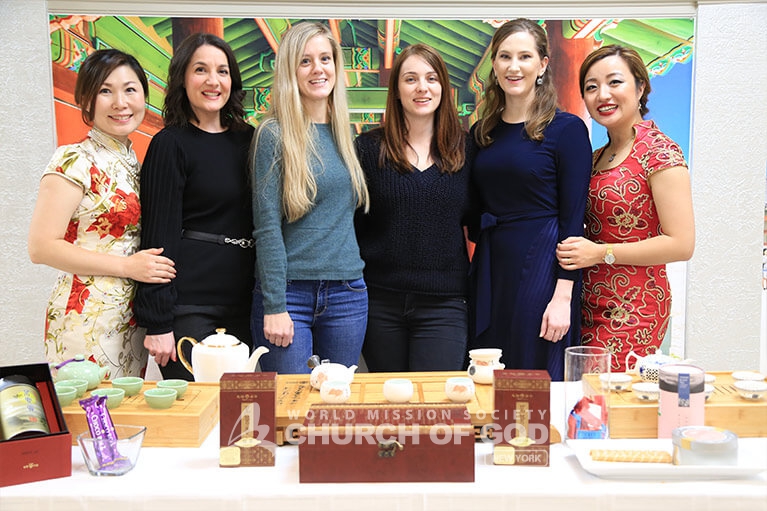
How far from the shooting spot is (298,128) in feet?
7.57

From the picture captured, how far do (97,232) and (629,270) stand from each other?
180 centimetres

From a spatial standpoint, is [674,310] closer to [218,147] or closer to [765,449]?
[765,449]

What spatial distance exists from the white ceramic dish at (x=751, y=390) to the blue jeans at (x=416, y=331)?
1.04m

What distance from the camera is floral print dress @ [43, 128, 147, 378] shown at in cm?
219

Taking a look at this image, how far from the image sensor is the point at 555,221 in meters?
2.35

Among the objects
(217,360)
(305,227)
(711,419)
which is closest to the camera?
(711,419)

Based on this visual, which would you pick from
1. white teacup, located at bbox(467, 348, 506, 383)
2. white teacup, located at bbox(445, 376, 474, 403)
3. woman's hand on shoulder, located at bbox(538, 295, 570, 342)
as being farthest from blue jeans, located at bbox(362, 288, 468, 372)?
white teacup, located at bbox(445, 376, 474, 403)

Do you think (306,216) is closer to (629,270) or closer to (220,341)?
(220,341)

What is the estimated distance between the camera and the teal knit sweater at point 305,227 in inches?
88.4

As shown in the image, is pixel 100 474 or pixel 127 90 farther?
pixel 127 90

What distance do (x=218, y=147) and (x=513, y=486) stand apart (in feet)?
5.38

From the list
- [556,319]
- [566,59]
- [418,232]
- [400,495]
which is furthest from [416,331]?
[566,59]

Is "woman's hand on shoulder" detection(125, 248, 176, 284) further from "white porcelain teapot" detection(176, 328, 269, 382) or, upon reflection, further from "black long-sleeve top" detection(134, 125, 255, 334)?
"white porcelain teapot" detection(176, 328, 269, 382)

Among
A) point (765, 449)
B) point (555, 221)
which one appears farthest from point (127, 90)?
point (765, 449)
